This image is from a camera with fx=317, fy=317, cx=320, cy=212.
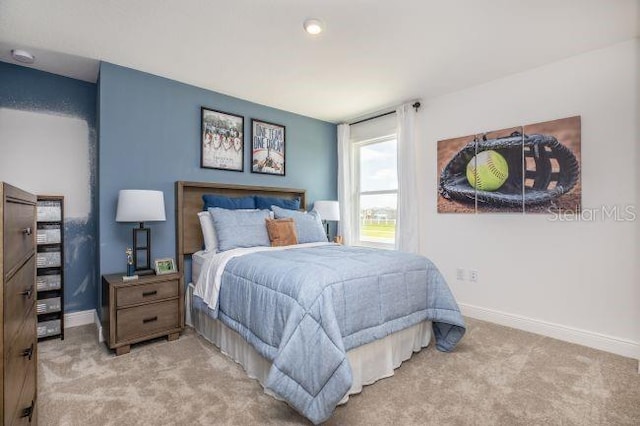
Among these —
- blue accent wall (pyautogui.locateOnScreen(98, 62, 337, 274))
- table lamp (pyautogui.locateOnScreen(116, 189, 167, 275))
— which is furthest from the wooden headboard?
table lamp (pyautogui.locateOnScreen(116, 189, 167, 275))

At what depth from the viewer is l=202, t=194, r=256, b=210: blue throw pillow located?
3279 millimetres

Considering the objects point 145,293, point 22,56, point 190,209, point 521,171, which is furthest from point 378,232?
point 22,56

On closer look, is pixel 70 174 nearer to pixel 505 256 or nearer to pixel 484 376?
pixel 484 376

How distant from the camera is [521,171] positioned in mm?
2998

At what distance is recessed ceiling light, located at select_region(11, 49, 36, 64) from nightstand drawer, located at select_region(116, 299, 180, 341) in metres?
2.24

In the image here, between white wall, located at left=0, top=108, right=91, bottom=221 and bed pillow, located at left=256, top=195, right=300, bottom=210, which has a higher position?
white wall, located at left=0, top=108, right=91, bottom=221

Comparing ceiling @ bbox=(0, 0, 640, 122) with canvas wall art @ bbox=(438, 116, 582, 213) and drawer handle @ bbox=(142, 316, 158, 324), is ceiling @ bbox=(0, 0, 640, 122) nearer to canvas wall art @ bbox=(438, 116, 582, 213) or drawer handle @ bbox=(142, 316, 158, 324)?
canvas wall art @ bbox=(438, 116, 582, 213)

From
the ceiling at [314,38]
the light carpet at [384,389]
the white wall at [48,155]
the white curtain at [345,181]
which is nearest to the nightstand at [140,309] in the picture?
the light carpet at [384,389]

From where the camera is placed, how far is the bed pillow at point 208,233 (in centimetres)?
298

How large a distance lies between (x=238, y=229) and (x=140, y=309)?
1.00 m

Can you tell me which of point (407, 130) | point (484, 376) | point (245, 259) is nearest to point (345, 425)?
point (484, 376)

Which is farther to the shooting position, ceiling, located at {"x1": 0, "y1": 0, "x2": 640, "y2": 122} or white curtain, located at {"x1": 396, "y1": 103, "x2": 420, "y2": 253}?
white curtain, located at {"x1": 396, "y1": 103, "x2": 420, "y2": 253}

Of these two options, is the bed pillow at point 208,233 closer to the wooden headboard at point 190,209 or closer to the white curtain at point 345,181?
the wooden headboard at point 190,209

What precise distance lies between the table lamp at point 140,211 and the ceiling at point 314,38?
119cm
